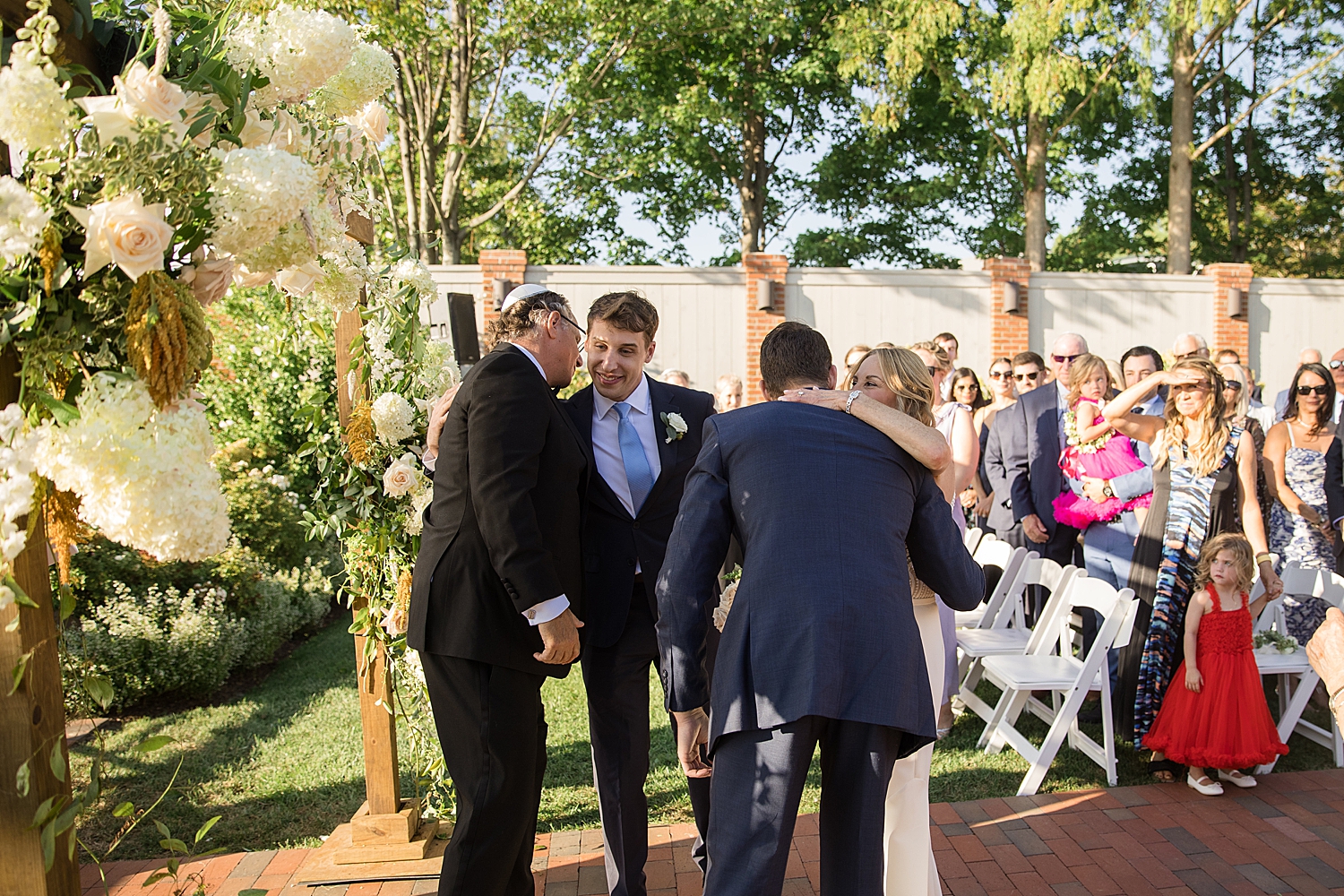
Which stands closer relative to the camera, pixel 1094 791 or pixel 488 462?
pixel 488 462

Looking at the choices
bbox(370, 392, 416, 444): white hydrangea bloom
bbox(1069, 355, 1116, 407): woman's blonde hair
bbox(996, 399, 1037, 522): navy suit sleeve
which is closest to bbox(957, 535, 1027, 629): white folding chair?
bbox(996, 399, 1037, 522): navy suit sleeve

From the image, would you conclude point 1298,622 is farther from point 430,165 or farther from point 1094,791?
point 430,165

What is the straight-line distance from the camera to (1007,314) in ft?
49.6

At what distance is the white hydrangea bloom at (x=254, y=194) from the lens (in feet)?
4.96

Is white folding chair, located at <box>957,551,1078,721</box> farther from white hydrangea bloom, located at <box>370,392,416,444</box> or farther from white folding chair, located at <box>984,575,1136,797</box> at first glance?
white hydrangea bloom, located at <box>370,392,416,444</box>

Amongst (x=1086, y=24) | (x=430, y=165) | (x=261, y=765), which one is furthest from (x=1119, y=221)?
(x=261, y=765)

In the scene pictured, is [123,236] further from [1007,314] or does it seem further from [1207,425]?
[1007,314]

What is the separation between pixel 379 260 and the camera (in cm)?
352

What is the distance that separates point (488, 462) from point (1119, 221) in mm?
26037

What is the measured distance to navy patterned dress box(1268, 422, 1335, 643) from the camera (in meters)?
5.63

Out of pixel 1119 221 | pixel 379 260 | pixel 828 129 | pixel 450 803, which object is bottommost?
pixel 450 803

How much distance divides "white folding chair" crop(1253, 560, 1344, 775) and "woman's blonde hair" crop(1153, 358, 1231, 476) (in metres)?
1.01

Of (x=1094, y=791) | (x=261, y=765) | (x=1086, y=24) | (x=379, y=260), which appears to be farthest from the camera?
(x=1086, y=24)

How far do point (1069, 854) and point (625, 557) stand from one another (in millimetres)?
2124
